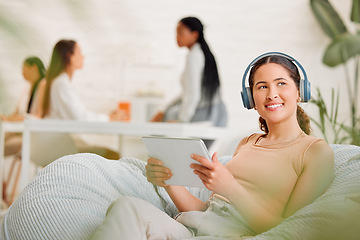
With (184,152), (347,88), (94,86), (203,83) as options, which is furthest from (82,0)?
(347,88)

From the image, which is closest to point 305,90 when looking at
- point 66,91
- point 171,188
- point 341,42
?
point 171,188

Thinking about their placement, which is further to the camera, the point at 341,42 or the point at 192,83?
the point at 341,42

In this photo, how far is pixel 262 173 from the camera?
39.0 inches

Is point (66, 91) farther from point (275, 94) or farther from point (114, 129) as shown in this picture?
point (275, 94)

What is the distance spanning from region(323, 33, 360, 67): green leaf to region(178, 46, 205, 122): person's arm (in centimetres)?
208

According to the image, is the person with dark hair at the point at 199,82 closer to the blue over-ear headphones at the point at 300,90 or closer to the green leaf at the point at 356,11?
the blue over-ear headphones at the point at 300,90

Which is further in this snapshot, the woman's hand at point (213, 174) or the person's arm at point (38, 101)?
the person's arm at point (38, 101)

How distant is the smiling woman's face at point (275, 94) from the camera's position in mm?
985

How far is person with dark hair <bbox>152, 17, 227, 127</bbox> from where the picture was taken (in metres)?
2.87

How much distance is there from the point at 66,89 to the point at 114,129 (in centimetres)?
58

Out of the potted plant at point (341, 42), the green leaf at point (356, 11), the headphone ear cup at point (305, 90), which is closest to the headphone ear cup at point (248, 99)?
the headphone ear cup at point (305, 90)

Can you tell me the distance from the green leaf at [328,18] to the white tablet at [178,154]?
433 centimetres

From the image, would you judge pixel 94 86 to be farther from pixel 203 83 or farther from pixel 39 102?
pixel 203 83

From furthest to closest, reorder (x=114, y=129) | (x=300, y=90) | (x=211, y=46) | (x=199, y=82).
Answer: (x=211, y=46)
(x=199, y=82)
(x=114, y=129)
(x=300, y=90)
